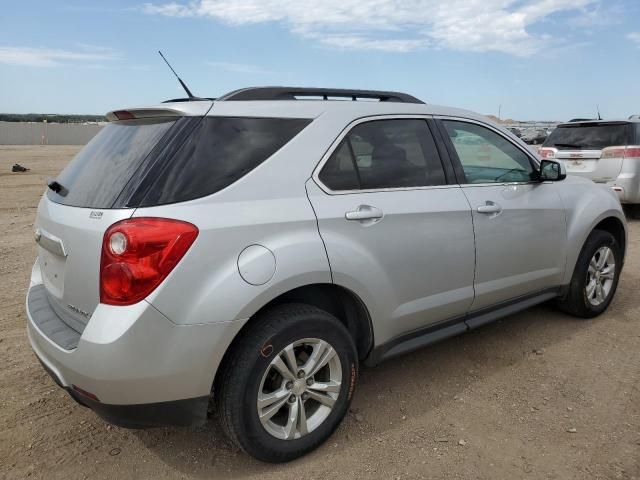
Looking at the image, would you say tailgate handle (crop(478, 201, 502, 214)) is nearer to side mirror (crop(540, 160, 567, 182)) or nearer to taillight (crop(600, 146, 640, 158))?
side mirror (crop(540, 160, 567, 182))

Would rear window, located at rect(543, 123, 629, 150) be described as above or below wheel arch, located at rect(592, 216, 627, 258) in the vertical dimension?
above

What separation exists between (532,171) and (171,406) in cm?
291

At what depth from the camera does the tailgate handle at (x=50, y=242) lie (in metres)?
2.44

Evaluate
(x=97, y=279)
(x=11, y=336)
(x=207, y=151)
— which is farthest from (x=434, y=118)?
(x=11, y=336)

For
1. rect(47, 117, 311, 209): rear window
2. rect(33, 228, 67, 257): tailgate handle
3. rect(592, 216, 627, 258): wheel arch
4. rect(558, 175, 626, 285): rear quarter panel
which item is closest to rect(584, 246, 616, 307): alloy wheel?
rect(592, 216, 627, 258): wheel arch

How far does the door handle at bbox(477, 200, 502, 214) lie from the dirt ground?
1.08m

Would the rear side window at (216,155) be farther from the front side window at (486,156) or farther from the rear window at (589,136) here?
the rear window at (589,136)

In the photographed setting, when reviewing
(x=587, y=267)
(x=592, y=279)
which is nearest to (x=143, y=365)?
(x=587, y=267)

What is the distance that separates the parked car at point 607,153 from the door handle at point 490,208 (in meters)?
6.20

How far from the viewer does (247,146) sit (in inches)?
97.7

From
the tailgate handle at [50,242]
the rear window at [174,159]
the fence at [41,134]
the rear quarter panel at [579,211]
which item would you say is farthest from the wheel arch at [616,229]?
the fence at [41,134]

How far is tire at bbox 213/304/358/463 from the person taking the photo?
235 cm

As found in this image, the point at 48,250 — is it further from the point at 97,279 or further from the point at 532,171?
the point at 532,171

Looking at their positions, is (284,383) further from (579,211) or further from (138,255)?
(579,211)
